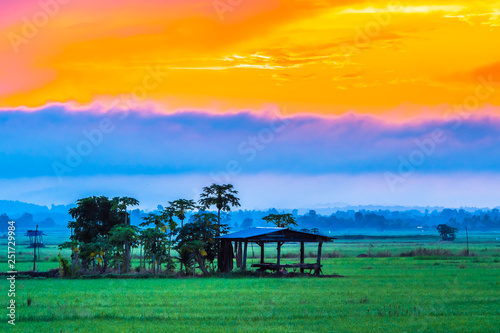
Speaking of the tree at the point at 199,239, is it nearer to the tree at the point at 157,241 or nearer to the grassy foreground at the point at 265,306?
the tree at the point at 157,241

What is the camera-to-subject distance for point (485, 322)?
80.9 ft

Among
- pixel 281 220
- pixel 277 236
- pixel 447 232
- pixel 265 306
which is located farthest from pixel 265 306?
pixel 447 232

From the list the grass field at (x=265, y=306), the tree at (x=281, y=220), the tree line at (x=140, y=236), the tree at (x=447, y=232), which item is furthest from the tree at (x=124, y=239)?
the tree at (x=447, y=232)

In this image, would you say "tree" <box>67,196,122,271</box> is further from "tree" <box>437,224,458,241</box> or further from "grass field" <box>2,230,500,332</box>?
"tree" <box>437,224,458,241</box>

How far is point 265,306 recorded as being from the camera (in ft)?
95.3

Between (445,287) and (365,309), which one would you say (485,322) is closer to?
(365,309)

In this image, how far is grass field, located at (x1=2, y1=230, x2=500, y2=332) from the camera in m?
24.0

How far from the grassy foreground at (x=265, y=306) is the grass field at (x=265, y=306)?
36mm

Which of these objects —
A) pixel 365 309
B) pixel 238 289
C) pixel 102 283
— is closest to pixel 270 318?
pixel 365 309

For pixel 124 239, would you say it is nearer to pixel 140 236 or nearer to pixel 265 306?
pixel 140 236

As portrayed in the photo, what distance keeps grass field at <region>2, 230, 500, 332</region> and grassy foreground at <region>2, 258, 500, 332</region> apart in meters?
0.04

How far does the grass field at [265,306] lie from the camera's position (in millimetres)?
23984

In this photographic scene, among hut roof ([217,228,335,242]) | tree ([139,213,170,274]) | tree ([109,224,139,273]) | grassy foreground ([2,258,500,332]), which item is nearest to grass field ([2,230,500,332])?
grassy foreground ([2,258,500,332])

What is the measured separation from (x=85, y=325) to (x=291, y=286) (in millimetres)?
17940
